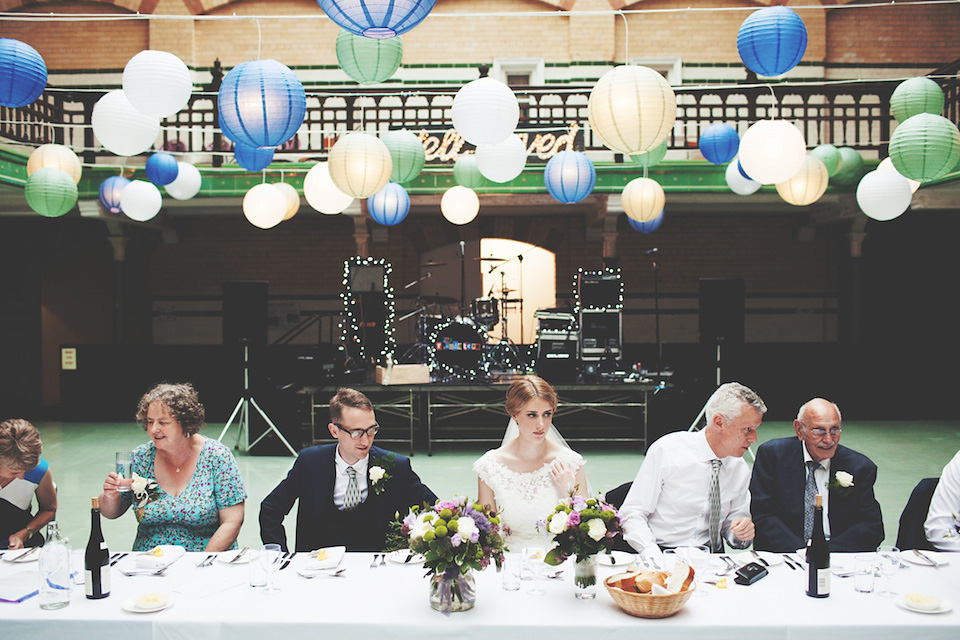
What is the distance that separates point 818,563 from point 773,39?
3.26 meters

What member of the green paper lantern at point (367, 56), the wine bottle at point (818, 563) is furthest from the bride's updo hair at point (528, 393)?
the green paper lantern at point (367, 56)

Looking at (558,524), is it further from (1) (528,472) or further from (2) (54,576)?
(2) (54,576)

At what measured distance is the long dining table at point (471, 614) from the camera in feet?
7.59

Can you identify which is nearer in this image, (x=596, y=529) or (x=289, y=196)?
(x=596, y=529)

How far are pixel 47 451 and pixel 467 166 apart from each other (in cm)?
584

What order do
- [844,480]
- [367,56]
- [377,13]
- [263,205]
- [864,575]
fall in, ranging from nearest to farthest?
[864,575] → [377,13] → [844,480] → [367,56] → [263,205]

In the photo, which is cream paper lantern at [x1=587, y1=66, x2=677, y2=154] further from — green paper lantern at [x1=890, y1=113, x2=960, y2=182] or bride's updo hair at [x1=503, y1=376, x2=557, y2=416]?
green paper lantern at [x1=890, y1=113, x2=960, y2=182]

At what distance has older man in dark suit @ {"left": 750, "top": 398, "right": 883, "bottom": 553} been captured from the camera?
11.4 feet

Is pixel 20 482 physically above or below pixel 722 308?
below

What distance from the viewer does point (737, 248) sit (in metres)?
12.8

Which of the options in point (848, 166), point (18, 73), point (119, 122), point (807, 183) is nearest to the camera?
point (18, 73)

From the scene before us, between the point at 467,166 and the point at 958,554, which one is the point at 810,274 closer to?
the point at 467,166

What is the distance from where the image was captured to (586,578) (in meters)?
2.52

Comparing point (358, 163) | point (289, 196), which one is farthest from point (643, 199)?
point (289, 196)
